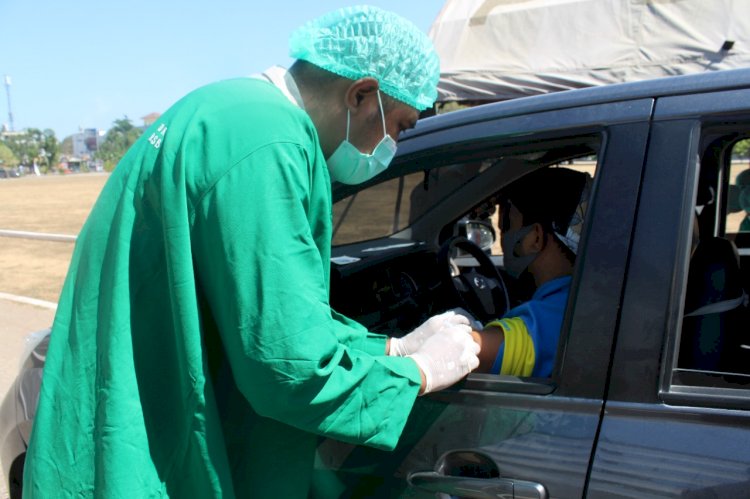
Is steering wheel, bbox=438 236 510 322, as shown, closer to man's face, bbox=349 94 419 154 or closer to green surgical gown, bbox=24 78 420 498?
man's face, bbox=349 94 419 154

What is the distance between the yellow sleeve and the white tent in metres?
5.81

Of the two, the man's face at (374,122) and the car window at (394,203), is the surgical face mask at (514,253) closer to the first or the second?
the car window at (394,203)

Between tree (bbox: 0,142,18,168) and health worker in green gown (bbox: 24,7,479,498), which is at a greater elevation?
health worker in green gown (bbox: 24,7,479,498)

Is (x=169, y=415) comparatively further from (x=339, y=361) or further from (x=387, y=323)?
(x=387, y=323)

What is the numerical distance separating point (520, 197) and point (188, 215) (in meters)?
1.31

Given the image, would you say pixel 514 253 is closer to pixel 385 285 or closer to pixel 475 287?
pixel 475 287

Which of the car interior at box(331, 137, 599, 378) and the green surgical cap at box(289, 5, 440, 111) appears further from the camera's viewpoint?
the car interior at box(331, 137, 599, 378)

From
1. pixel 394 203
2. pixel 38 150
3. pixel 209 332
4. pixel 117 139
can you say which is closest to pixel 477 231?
pixel 394 203

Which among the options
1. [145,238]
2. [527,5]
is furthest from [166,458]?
[527,5]

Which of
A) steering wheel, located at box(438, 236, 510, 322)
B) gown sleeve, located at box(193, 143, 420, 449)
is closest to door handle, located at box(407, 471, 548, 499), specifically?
gown sleeve, located at box(193, 143, 420, 449)

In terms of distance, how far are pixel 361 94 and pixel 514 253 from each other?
94cm

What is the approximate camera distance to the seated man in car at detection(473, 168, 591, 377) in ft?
5.88

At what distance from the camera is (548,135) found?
5.47ft

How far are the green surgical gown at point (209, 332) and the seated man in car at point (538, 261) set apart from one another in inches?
17.4
